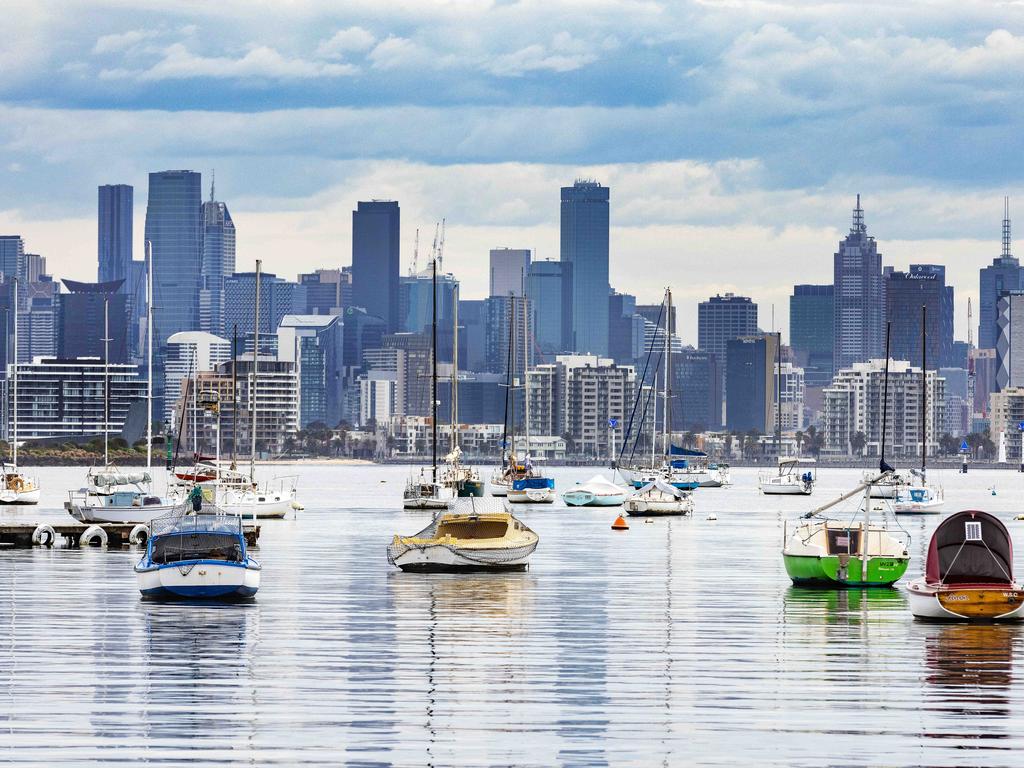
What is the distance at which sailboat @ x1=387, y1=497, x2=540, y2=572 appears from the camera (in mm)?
59812

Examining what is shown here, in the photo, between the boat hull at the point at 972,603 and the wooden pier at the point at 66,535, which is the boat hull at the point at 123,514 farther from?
the boat hull at the point at 972,603

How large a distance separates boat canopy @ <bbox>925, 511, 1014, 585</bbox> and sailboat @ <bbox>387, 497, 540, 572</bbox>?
19.2m

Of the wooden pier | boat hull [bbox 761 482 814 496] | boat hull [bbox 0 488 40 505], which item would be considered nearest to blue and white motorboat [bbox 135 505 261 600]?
the wooden pier

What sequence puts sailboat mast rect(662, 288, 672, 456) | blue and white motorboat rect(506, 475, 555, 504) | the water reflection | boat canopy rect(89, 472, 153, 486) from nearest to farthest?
the water reflection
boat canopy rect(89, 472, 153, 486)
blue and white motorboat rect(506, 475, 555, 504)
sailboat mast rect(662, 288, 672, 456)

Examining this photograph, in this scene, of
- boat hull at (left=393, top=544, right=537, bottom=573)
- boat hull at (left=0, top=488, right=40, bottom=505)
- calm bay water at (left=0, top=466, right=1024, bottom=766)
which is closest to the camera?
calm bay water at (left=0, top=466, right=1024, bottom=766)

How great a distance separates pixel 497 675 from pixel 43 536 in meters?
45.0

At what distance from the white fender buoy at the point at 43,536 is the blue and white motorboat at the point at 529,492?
74484 mm

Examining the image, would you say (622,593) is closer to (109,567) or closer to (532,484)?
(109,567)

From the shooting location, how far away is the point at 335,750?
24.9 m

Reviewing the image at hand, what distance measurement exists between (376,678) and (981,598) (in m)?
16.5

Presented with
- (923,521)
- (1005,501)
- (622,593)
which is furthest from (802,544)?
(1005,501)

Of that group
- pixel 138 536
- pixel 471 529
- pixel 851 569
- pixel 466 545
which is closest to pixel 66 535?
pixel 138 536

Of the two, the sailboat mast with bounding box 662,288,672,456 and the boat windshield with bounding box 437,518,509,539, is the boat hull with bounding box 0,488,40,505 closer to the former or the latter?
the sailboat mast with bounding box 662,288,672,456

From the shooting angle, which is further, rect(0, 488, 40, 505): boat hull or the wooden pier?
rect(0, 488, 40, 505): boat hull
